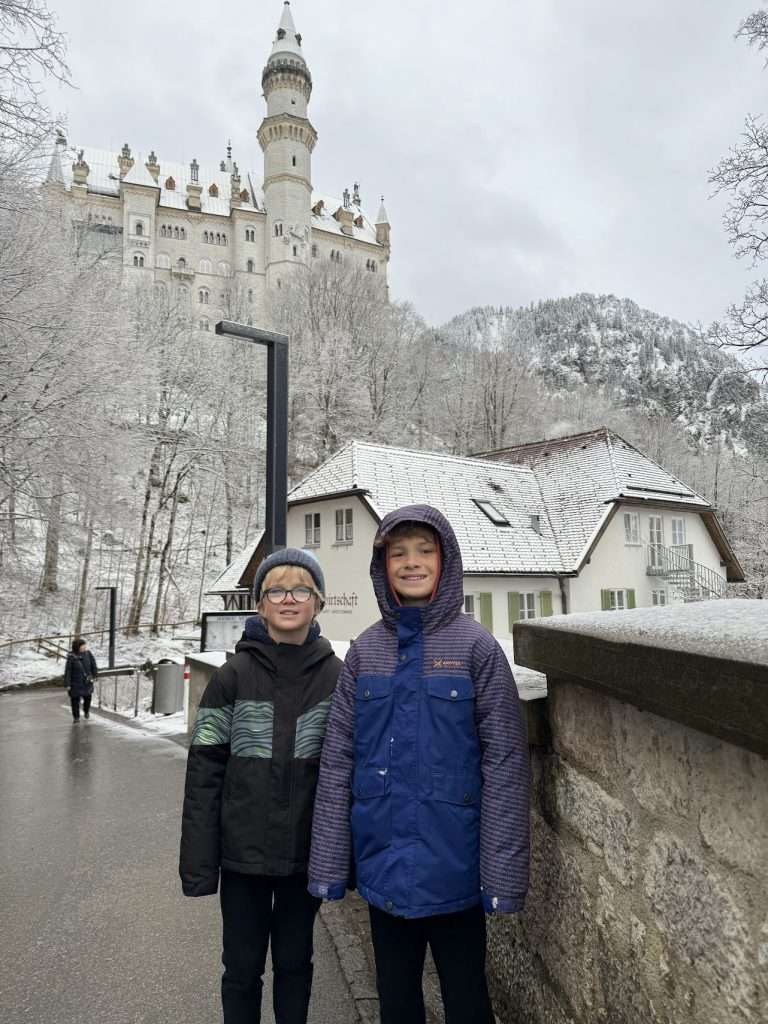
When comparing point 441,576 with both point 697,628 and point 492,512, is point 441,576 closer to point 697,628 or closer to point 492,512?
point 697,628

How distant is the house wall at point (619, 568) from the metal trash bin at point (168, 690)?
13136 mm

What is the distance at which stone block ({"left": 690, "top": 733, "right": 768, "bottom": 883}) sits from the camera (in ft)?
4.47

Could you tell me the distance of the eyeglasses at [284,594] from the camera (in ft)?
9.06

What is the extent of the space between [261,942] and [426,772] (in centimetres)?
107

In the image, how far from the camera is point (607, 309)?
177875 mm

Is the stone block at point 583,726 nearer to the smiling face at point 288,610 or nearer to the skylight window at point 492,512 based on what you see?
the smiling face at point 288,610

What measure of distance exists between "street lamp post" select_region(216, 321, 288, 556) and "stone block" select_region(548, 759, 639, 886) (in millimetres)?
4686

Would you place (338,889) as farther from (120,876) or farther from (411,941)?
(120,876)

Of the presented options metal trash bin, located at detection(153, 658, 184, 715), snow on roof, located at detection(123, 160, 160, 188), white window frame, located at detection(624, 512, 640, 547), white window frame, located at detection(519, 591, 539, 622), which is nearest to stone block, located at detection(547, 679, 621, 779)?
metal trash bin, located at detection(153, 658, 184, 715)

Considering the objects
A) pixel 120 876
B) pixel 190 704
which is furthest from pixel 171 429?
pixel 120 876

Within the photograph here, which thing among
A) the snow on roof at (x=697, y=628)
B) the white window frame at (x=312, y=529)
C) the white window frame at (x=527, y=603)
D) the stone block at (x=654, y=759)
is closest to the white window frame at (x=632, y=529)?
the white window frame at (x=527, y=603)

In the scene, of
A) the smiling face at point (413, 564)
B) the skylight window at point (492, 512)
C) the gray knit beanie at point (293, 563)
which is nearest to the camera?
the smiling face at point (413, 564)

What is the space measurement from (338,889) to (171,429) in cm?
3187

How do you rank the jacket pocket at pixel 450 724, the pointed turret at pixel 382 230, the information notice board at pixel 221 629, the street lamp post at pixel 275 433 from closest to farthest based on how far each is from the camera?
the jacket pocket at pixel 450 724 < the street lamp post at pixel 275 433 < the information notice board at pixel 221 629 < the pointed turret at pixel 382 230
